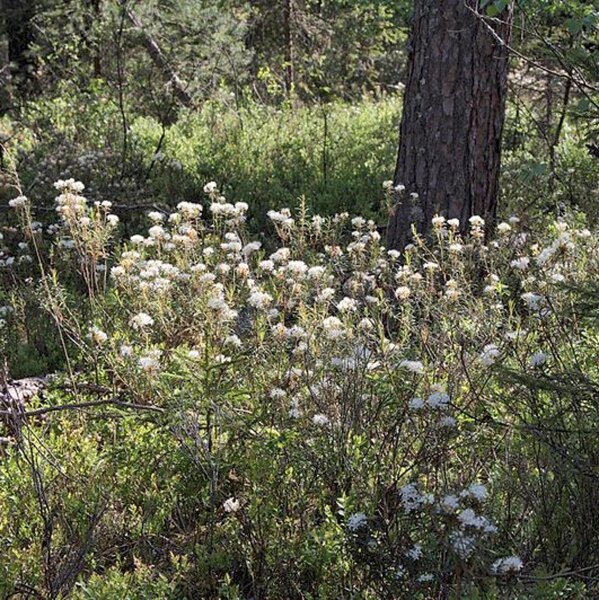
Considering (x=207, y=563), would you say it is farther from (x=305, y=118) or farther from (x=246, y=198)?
(x=305, y=118)

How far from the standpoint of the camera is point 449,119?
6.00 m

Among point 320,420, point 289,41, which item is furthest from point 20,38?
point 320,420

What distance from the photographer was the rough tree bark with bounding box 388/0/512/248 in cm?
586

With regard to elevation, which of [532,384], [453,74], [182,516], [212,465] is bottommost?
[182,516]

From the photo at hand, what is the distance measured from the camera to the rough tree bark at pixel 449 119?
5855 millimetres

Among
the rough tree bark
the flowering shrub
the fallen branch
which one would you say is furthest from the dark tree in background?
the flowering shrub

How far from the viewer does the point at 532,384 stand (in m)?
2.61

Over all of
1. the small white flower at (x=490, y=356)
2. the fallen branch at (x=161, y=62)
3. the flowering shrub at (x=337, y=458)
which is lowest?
the flowering shrub at (x=337, y=458)

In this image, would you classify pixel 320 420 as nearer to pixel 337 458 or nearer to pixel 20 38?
pixel 337 458

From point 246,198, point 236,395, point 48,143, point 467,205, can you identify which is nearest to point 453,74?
point 467,205

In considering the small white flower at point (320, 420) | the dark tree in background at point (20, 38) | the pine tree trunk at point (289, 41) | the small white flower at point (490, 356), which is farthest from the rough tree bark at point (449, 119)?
the pine tree trunk at point (289, 41)

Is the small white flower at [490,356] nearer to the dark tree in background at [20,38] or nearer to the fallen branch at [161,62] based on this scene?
the fallen branch at [161,62]

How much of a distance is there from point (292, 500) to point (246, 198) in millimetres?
5211

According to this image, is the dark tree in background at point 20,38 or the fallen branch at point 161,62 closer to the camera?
the fallen branch at point 161,62
